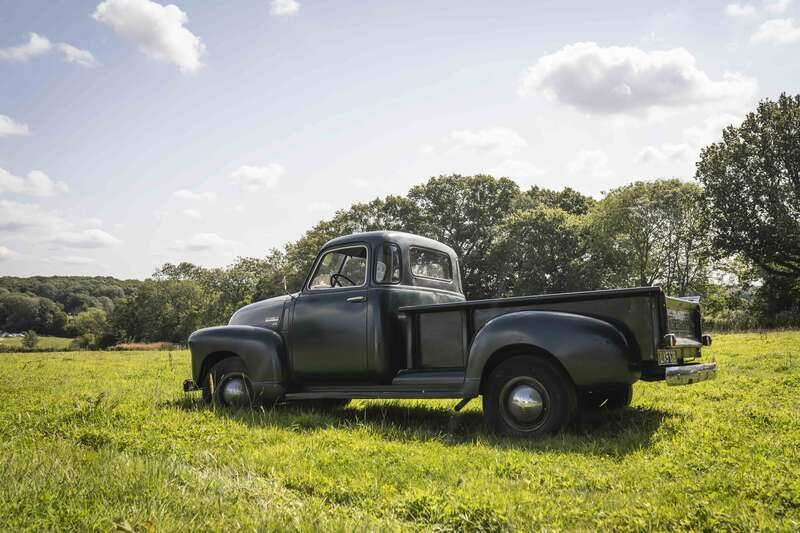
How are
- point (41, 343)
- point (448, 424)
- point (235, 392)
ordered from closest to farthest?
point (448, 424)
point (235, 392)
point (41, 343)

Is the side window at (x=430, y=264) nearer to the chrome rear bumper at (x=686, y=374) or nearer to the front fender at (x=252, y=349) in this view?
the front fender at (x=252, y=349)

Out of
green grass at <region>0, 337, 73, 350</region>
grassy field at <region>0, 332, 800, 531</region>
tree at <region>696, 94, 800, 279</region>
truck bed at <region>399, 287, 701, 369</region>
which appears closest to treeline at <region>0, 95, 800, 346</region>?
tree at <region>696, 94, 800, 279</region>

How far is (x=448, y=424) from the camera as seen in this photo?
21.2 ft

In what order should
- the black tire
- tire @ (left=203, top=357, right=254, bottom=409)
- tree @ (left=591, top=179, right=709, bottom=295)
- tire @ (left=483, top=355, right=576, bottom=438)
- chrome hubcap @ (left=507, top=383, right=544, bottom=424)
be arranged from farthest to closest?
tree @ (left=591, top=179, right=709, bottom=295), tire @ (left=203, top=357, right=254, bottom=409), the black tire, chrome hubcap @ (left=507, top=383, right=544, bottom=424), tire @ (left=483, top=355, right=576, bottom=438)

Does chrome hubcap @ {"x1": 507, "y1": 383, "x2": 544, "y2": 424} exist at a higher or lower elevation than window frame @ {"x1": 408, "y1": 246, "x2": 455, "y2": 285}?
lower

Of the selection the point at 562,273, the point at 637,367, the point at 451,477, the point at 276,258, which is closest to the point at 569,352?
the point at 637,367

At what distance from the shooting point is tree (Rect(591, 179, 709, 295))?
3866cm

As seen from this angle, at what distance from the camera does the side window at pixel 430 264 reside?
7.46 meters

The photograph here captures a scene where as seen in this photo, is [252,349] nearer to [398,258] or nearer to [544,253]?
[398,258]

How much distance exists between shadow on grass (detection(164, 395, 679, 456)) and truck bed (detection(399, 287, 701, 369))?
0.71 meters

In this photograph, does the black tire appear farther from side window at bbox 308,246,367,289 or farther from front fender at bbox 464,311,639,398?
side window at bbox 308,246,367,289

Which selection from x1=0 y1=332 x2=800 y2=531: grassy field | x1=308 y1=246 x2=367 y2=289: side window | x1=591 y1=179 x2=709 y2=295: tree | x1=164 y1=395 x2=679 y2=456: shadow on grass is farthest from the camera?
x1=591 y1=179 x2=709 y2=295: tree

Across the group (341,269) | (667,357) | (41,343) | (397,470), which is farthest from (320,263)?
(41,343)

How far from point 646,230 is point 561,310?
1456 inches
